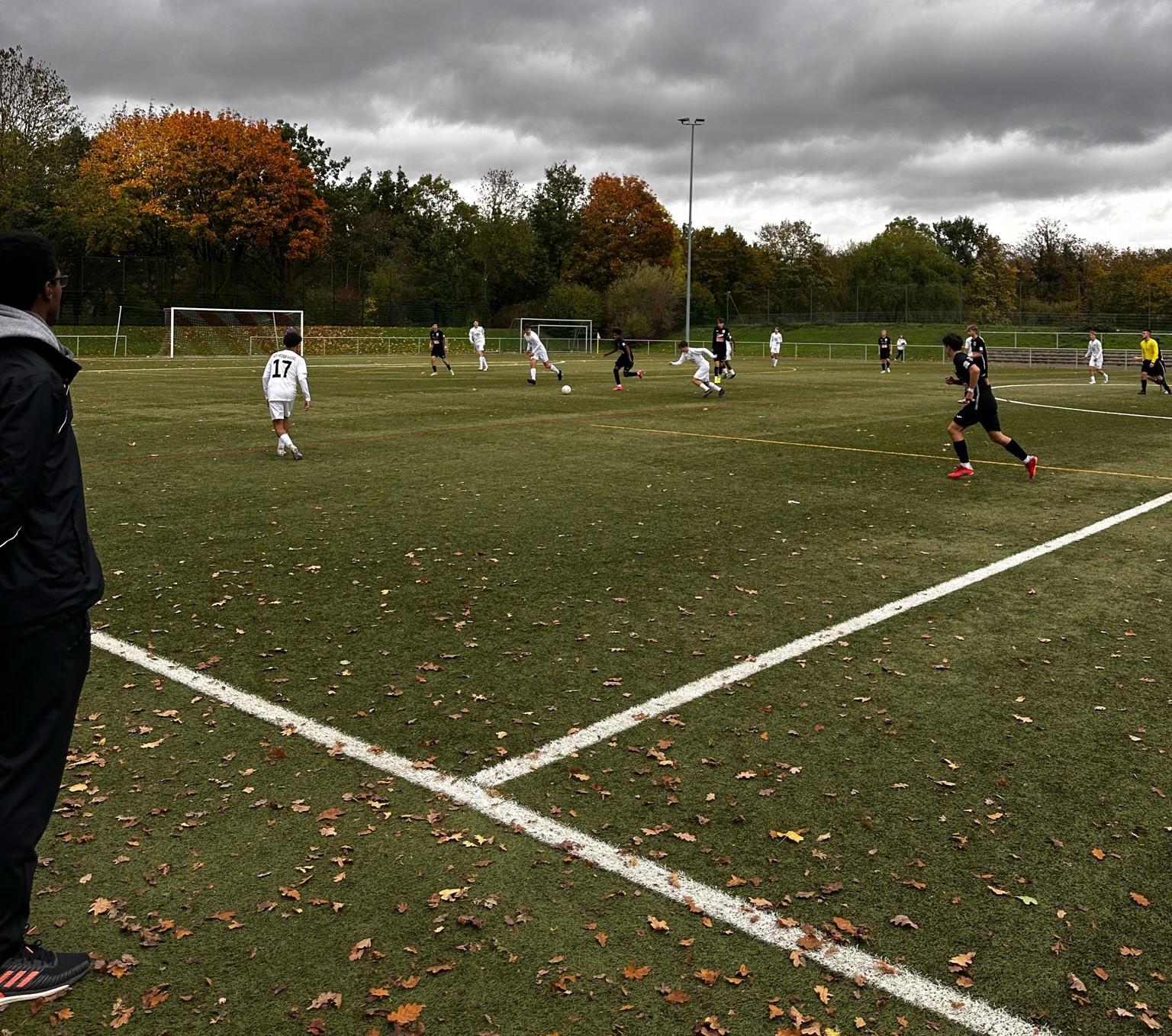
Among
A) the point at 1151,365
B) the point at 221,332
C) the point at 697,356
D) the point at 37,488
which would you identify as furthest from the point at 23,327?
the point at 221,332

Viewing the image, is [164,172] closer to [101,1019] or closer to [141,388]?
[141,388]

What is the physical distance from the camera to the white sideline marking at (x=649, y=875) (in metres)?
3.08

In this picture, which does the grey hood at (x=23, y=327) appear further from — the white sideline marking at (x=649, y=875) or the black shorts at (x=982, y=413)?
the black shorts at (x=982, y=413)

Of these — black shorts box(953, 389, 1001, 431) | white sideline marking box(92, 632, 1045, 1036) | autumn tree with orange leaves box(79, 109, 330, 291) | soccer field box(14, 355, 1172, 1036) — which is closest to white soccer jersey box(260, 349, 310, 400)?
soccer field box(14, 355, 1172, 1036)

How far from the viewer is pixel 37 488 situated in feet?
9.76

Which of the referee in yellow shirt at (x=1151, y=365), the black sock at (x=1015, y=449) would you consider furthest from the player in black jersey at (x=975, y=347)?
the referee in yellow shirt at (x=1151, y=365)

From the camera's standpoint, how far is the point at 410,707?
17.7 ft

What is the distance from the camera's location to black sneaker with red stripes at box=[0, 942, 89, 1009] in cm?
308

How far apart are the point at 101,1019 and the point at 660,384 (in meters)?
30.2

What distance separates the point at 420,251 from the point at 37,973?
263 feet

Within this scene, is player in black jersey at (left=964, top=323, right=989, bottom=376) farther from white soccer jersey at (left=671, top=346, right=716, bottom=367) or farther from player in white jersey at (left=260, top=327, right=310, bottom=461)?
white soccer jersey at (left=671, top=346, right=716, bottom=367)

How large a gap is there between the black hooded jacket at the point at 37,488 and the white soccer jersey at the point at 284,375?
11.3 meters

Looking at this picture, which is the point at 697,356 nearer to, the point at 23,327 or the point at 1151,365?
the point at 1151,365

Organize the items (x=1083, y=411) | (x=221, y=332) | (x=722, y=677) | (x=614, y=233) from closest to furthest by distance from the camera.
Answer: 1. (x=722, y=677)
2. (x=1083, y=411)
3. (x=221, y=332)
4. (x=614, y=233)
